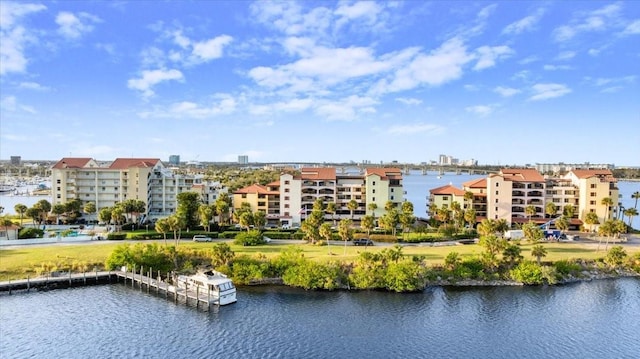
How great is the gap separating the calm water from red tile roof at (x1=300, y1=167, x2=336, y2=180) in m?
42.2

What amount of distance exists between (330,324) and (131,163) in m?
71.5

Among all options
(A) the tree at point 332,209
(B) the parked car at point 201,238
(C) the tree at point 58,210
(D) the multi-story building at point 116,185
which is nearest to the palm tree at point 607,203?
(A) the tree at point 332,209

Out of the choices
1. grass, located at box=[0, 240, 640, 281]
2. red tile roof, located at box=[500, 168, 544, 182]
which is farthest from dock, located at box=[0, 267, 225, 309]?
red tile roof, located at box=[500, 168, 544, 182]

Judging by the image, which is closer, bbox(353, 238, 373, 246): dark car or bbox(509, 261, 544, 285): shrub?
bbox(509, 261, 544, 285): shrub

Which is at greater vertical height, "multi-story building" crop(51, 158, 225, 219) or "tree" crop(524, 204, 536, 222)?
"multi-story building" crop(51, 158, 225, 219)

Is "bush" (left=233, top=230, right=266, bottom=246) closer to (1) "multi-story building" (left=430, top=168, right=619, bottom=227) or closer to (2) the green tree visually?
(1) "multi-story building" (left=430, top=168, right=619, bottom=227)

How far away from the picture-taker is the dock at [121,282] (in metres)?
48.8

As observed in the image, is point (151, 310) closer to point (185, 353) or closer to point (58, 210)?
point (185, 353)

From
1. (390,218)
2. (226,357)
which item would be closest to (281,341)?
(226,357)

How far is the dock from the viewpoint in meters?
48.8

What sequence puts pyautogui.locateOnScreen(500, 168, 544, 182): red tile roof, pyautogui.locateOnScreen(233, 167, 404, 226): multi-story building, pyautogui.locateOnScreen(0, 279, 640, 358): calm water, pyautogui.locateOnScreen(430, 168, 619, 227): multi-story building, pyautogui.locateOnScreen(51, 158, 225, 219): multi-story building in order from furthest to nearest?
1. pyautogui.locateOnScreen(51, 158, 225, 219): multi-story building
2. pyautogui.locateOnScreen(233, 167, 404, 226): multi-story building
3. pyautogui.locateOnScreen(500, 168, 544, 182): red tile roof
4. pyautogui.locateOnScreen(430, 168, 619, 227): multi-story building
5. pyautogui.locateOnScreen(0, 279, 640, 358): calm water

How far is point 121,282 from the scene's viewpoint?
55.1m

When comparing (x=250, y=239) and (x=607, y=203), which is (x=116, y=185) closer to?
(x=250, y=239)

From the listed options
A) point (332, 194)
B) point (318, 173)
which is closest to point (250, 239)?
point (332, 194)
